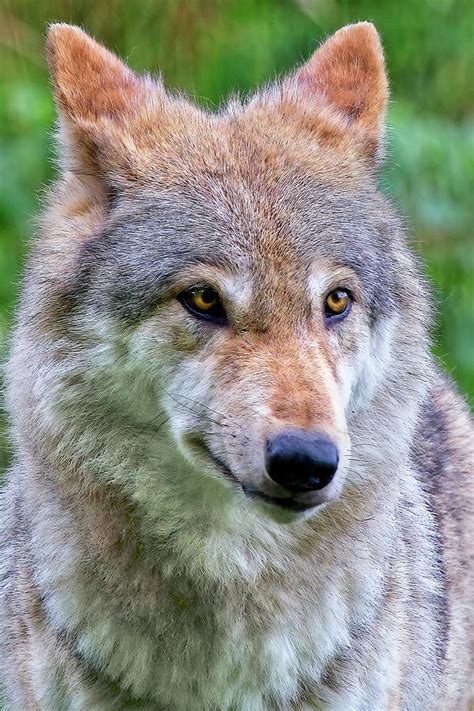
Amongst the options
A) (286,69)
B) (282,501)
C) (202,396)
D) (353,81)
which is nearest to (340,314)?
(202,396)

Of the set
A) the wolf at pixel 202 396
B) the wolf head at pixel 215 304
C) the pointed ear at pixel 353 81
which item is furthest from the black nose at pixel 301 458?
the pointed ear at pixel 353 81

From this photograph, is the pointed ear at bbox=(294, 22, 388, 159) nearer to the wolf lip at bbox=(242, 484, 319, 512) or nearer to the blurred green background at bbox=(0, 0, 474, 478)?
the wolf lip at bbox=(242, 484, 319, 512)

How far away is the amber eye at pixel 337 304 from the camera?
150 inches

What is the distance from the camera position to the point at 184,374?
3.72 meters

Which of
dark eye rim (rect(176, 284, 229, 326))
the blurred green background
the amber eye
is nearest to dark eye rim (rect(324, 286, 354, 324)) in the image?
the amber eye

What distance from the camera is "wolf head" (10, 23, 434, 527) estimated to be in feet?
11.6

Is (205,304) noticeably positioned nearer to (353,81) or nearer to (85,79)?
(85,79)

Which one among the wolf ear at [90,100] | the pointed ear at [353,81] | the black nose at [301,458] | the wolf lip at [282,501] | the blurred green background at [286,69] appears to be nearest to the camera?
the black nose at [301,458]

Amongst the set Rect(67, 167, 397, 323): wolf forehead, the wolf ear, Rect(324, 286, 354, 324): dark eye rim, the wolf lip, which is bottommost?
the wolf lip

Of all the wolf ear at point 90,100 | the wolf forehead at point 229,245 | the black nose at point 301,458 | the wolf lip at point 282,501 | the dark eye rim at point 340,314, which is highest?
the wolf ear at point 90,100

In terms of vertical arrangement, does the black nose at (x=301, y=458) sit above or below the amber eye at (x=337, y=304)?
below

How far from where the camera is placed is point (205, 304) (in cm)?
373

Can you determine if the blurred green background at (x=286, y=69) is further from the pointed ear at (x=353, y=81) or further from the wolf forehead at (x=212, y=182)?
the wolf forehead at (x=212, y=182)

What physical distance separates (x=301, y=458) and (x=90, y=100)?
5.20 feet
